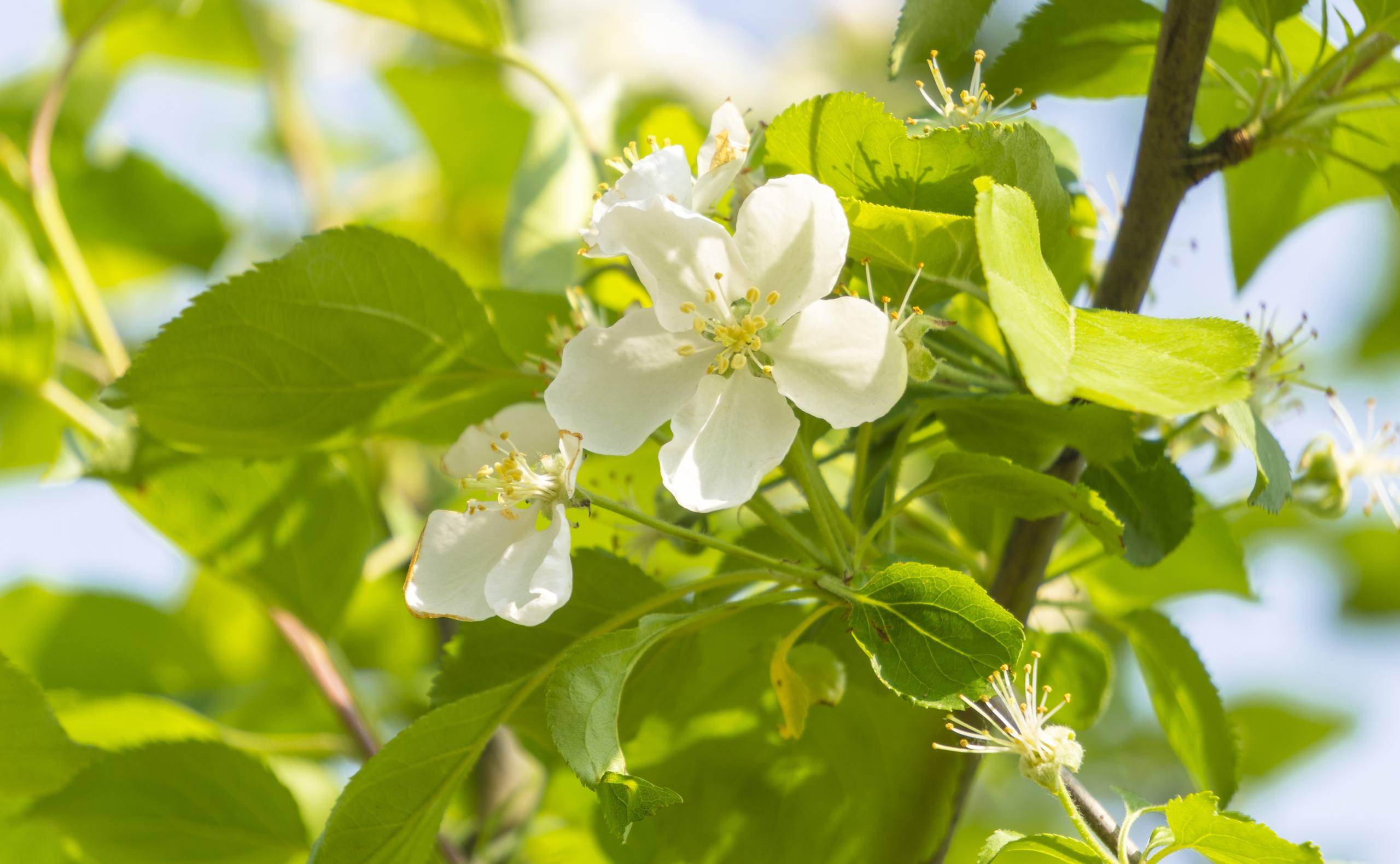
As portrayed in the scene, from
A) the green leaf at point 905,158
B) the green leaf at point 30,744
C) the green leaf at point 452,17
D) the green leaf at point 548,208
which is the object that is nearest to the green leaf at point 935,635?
the green leaf at point 905,158

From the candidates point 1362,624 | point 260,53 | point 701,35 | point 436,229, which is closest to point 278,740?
point 436,229

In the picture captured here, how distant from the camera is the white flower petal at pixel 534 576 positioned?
0.56 m

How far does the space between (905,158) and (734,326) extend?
0.40 feet

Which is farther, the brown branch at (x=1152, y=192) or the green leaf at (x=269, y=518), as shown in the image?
the green leaf at (x=269, y=518)

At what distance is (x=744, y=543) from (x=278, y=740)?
21.3 inches

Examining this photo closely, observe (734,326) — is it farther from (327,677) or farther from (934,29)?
(327,677)

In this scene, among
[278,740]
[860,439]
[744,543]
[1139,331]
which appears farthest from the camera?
[278,740]

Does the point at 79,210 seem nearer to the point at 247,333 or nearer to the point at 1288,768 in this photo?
the point at 247,333

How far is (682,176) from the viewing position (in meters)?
0.61

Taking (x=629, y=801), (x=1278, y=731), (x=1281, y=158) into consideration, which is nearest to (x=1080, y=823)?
(x=629, y=801)

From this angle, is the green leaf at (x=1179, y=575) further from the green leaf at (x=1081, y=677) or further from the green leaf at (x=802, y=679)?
the green leaf at (x=802, y=679)

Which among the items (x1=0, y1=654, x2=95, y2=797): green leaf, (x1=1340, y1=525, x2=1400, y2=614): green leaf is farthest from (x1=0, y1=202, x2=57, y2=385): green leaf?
(x1=1340, y1=525, x2=1400, y2=614): green leaf

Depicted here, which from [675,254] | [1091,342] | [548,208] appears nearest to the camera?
[1091,342]

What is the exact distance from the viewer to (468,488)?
680 mm
